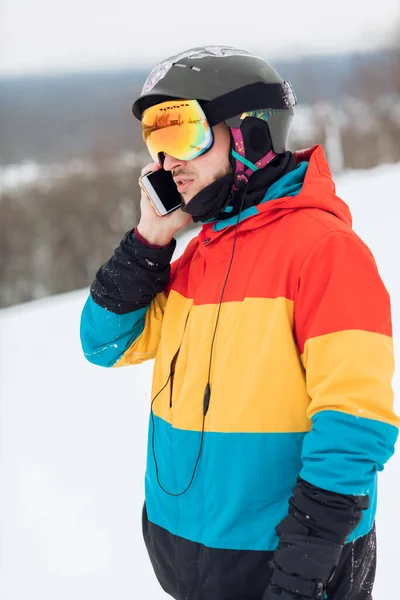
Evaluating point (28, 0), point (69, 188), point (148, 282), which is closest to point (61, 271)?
point (69, 188)

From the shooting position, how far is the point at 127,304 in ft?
5.39

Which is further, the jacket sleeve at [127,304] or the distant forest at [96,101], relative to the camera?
the distant forest at [96,101]

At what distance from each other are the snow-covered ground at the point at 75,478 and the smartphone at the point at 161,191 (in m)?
1.93

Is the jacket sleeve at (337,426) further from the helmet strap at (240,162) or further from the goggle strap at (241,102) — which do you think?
the goggle strap at (241,102)

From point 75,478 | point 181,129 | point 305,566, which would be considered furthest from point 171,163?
point 75,478

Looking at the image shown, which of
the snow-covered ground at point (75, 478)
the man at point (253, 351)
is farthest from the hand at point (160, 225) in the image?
the snow-covered ground at point (75, 478)

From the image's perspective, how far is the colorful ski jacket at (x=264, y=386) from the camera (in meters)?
1.18

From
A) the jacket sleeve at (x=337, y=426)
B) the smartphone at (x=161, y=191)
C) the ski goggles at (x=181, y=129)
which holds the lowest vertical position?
the jacket sleeve at (x=337, y=426)

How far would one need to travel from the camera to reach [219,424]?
1.33m

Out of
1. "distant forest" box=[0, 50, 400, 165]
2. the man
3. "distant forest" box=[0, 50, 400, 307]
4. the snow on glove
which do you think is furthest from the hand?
"distant forest" box=[0, 50, 400, 165]

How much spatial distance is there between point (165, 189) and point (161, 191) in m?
0.01

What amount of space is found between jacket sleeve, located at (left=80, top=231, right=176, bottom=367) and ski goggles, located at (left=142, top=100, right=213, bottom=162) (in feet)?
0.85

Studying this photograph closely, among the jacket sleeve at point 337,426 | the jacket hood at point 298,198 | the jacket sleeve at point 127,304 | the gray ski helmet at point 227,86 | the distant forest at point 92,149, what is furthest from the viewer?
the distant forest at point 92,149

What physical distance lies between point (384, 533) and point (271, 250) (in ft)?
7.14
